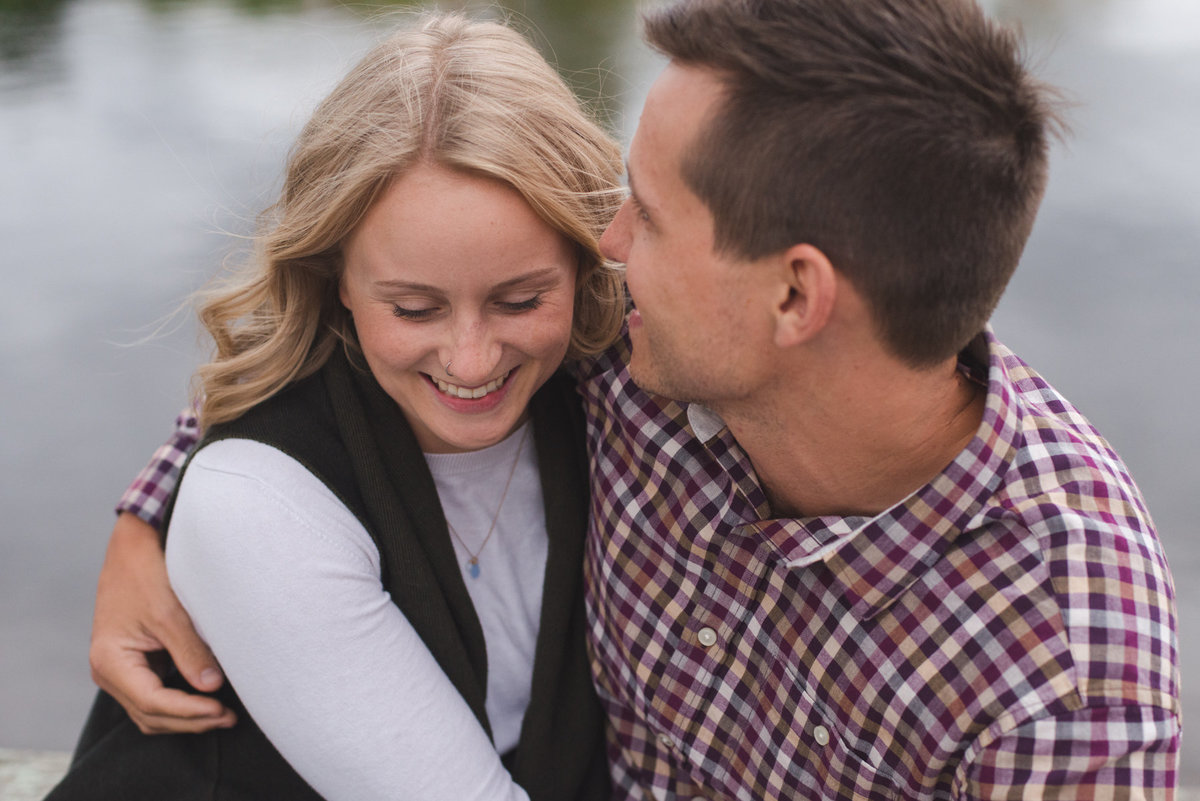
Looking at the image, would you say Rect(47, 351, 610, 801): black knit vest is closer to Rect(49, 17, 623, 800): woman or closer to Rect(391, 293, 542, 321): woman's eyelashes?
Rect(49, 17, 623, 800): woman

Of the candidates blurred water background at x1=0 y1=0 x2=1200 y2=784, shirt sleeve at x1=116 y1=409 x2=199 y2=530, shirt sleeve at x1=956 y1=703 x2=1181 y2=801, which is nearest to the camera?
shirt sleeve at x1=956 y1=703 x2=1181 y2=801

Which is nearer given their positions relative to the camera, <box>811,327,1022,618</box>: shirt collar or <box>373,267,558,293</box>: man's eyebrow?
<box>811,327,1022,618</box>: shirt collar

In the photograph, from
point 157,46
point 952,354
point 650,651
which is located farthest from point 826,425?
point 157,46

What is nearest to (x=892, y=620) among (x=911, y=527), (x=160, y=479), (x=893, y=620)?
(x=893, y=620)

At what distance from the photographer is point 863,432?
139 centimetres

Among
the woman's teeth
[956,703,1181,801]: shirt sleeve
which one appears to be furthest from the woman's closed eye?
[956,703,1181,801]: shirt sleeve

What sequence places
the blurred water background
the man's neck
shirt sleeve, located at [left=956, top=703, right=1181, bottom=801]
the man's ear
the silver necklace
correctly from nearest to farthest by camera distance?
shirt sleeve, located at [left=956, top=703, right=1181, bottom=801], the man's ear, the man's neck, the silver necklace, the blurred water background

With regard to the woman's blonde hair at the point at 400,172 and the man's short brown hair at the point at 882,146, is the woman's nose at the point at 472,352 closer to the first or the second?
the woman's blonde hair at the point at 400,172

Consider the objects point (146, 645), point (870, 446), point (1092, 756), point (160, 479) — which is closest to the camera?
point (1092, 756)

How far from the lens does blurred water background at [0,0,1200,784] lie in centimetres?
Result: 284

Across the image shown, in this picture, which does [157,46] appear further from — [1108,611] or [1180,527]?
[1108,611]

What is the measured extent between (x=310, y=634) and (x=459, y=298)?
0.46 meters

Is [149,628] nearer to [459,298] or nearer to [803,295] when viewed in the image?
[459,298]

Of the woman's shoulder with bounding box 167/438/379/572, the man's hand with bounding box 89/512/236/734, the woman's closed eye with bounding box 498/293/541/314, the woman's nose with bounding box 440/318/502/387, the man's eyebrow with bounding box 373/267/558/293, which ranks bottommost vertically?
the man's hand with bounding box 89/512/236/734
